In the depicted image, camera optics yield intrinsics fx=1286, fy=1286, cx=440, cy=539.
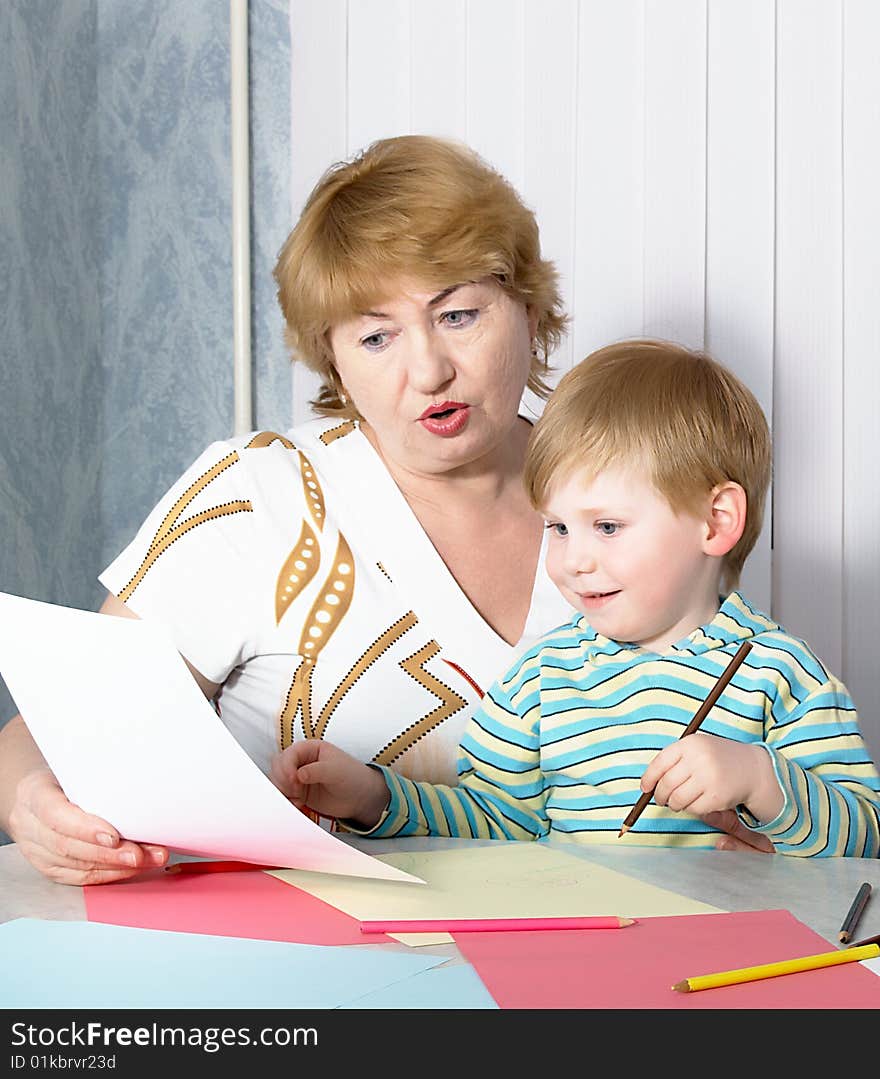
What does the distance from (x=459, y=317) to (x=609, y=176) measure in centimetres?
71

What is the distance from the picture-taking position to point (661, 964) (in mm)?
700

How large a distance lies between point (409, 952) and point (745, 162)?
1486 mm

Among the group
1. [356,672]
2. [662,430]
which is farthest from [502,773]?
[662,430]

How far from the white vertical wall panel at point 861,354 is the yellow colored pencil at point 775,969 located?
1259 millimetres

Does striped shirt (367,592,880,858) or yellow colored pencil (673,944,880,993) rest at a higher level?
yellow colored pencil (673,944,880,993)

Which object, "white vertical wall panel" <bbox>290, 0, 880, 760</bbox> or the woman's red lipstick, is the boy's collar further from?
"white vertical wall panel" <bbox>290, 0, 880, 760</bbox>

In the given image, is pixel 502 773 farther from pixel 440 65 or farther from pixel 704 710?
pixel 440 65

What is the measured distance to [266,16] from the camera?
218cm

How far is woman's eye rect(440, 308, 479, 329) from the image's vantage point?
4.44 feet

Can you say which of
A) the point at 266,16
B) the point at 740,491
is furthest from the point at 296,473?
the point at 266,16

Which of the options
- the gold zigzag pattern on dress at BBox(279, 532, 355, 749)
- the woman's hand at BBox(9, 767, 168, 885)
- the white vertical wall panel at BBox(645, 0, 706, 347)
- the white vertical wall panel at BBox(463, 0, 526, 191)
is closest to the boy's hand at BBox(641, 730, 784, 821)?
the woman's hand at BBox(9, 767, 168, 885)

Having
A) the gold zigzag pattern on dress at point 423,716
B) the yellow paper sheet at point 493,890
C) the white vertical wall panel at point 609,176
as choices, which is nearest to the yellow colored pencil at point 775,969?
the yellow paper sheet at point 493,890

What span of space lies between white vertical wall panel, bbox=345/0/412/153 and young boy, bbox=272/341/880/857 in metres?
1.06
